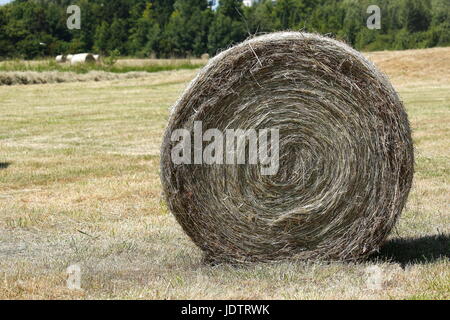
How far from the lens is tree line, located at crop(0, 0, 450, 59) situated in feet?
179

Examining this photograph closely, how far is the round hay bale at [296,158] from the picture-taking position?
Result: 19.1 ft

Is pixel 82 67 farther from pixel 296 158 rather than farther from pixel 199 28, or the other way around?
pixel 296 158

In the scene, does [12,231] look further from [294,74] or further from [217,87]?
[294,74]

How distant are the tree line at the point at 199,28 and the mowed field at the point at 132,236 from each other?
3851 cm

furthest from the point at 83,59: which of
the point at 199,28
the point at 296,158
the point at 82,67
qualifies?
the point at 296,158

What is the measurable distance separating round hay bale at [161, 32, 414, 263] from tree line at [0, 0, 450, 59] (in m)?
45.3

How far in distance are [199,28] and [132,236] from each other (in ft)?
184

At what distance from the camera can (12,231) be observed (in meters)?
7.46

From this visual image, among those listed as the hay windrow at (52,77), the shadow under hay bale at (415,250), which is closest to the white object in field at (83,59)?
the hay windrow at (52,77)

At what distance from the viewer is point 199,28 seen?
6206 cm

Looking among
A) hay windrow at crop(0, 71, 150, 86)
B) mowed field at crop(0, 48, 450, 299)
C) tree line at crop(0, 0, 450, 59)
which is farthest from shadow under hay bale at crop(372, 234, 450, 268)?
tree line at crop(0, 0, 450, 59)

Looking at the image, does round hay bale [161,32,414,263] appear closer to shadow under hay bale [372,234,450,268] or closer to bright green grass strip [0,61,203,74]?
shadow under hay bale [372,234,450,268]

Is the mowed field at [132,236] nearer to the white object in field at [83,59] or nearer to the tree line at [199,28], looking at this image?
the white object in field at [83,59]

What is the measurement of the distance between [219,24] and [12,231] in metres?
51.0
